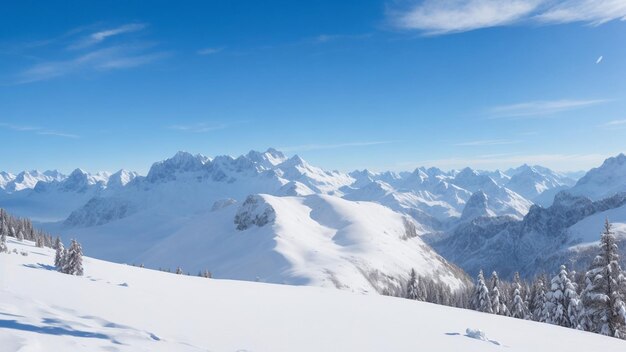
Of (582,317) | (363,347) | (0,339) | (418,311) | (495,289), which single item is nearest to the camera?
(0,339)

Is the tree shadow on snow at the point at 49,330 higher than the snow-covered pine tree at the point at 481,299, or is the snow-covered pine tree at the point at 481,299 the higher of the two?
the tree shadow on snow at the point at 49,330

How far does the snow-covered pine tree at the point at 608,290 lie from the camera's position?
93.7 feet

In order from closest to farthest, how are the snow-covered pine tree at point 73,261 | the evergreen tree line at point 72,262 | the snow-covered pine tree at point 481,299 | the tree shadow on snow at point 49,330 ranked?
the tree shadow on snow at point 49,330, the evergreen tree line at point 72,262, the snow-covered pine tree at point 73,261, the snow-covered pine tree at point 481,299

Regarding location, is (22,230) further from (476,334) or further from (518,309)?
(476,334)

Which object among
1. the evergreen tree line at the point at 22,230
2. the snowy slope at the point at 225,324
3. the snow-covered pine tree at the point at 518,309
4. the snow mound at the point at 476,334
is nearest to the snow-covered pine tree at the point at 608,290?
the snowy slope at the point at 225,324

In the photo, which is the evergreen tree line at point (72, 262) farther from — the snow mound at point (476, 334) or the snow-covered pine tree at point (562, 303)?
the snow-covered pine tree at point (562, 303)

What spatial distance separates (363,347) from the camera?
12383 millimetres

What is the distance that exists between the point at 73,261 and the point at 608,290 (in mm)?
40090

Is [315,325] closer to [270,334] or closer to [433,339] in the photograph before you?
[270,334]

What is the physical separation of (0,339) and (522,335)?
17.8 meters

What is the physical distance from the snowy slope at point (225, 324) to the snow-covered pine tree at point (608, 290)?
11.8m

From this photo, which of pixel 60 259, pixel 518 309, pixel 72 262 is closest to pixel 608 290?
pixel 518 309

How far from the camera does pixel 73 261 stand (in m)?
32.5

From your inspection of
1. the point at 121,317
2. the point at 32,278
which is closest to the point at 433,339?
the point at 121,317
